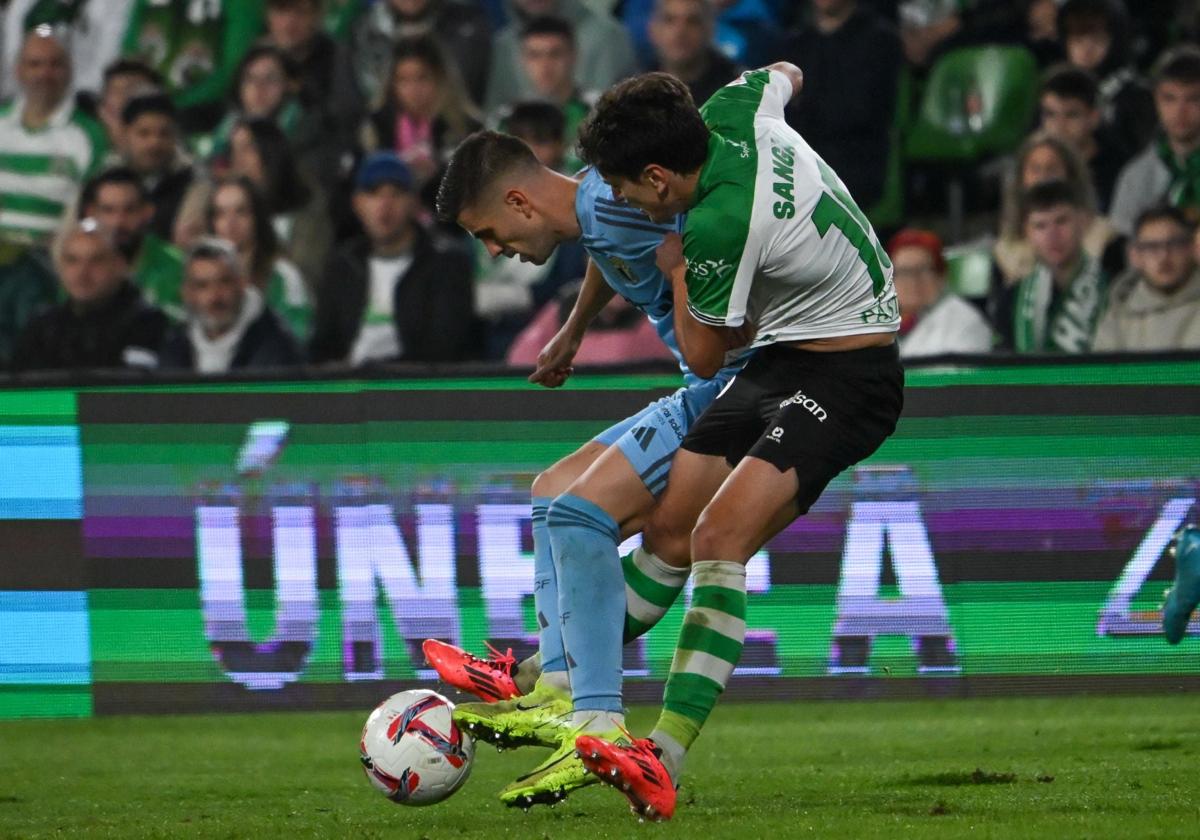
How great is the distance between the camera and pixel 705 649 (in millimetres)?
5406

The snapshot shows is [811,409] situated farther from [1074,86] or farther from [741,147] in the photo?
A: [1074,86]

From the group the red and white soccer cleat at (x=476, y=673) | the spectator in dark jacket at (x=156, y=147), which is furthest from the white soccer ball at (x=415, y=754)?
the spectator in dark jacket at (x=156, y=147)

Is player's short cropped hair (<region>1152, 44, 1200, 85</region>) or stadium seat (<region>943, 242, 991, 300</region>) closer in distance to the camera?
player's short cropped hair (<region>1152, 44, 1200, 85</region>)

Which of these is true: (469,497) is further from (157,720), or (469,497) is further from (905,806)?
(905,806)

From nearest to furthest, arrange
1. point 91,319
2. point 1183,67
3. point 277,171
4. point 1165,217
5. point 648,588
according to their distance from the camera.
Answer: point 648,588, point 1165,217, point 1183,67, point 91,319, point 277,171

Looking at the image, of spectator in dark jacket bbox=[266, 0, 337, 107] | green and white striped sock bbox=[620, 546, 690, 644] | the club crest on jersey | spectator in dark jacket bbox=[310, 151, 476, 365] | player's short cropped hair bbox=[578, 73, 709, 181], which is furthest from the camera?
spectator in dark jacket bbox=[266, 0, 337, 107]

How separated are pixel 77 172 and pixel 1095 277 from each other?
6.69 m

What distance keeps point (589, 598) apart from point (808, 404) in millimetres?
889

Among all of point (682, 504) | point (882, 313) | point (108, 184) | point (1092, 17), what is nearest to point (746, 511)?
point (682, 504)

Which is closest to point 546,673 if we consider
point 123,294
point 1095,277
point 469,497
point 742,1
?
point 469,497

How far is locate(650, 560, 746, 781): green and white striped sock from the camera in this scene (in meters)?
5.40

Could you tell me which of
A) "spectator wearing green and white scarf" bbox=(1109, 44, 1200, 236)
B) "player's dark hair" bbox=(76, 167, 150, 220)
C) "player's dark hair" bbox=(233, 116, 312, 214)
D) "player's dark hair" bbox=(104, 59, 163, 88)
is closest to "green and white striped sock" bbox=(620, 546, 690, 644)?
"spectator wearing green and white scarf" bbox=(1109, 44, 1200, 236)

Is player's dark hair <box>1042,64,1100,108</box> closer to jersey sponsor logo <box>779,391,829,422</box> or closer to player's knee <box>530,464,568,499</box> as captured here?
player's knee <box>530,464,568,499</box>

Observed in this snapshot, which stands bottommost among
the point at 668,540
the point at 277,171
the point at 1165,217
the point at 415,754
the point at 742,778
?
the point at 742,778
